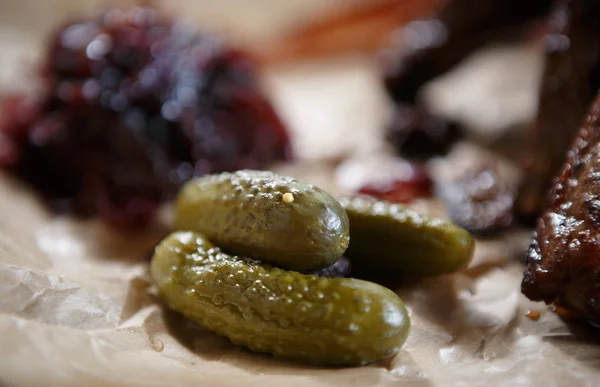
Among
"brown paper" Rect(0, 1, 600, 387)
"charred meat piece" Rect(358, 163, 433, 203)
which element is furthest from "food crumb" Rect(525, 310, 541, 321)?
"charred meat piece" Rect(358, 163, 433, 203)

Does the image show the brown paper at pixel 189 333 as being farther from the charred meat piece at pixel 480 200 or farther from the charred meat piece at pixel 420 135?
the charred meat piece at pixel 420 135

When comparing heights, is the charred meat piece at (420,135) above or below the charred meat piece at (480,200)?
above

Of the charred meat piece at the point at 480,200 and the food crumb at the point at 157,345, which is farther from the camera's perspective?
the charred meat piece at the point at 480,200

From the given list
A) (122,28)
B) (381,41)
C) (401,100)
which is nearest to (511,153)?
(401,100)

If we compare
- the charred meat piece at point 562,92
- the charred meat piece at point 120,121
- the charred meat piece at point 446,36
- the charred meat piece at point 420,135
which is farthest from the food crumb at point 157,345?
the charred meat piece at point 446,36

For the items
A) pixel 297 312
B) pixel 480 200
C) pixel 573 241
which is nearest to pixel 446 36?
pixel 480 200
